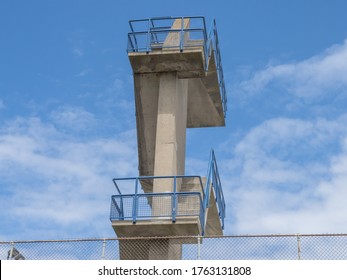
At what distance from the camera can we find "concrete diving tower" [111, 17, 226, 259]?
19312 mm

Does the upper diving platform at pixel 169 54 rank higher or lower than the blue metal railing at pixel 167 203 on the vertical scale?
higher

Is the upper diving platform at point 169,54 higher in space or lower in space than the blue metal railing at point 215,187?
higher

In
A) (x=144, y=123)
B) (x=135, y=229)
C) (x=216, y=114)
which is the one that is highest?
(x=216, y=114)

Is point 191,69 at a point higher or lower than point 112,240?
higher

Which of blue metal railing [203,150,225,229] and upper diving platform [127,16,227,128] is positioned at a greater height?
upper diving platform [127,16,227,128]

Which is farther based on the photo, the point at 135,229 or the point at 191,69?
the point at 191,69

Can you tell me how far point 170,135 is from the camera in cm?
2180

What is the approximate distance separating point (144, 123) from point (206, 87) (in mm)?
3885

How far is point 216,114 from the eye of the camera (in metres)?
27.7

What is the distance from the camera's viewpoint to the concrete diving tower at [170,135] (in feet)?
63.4
